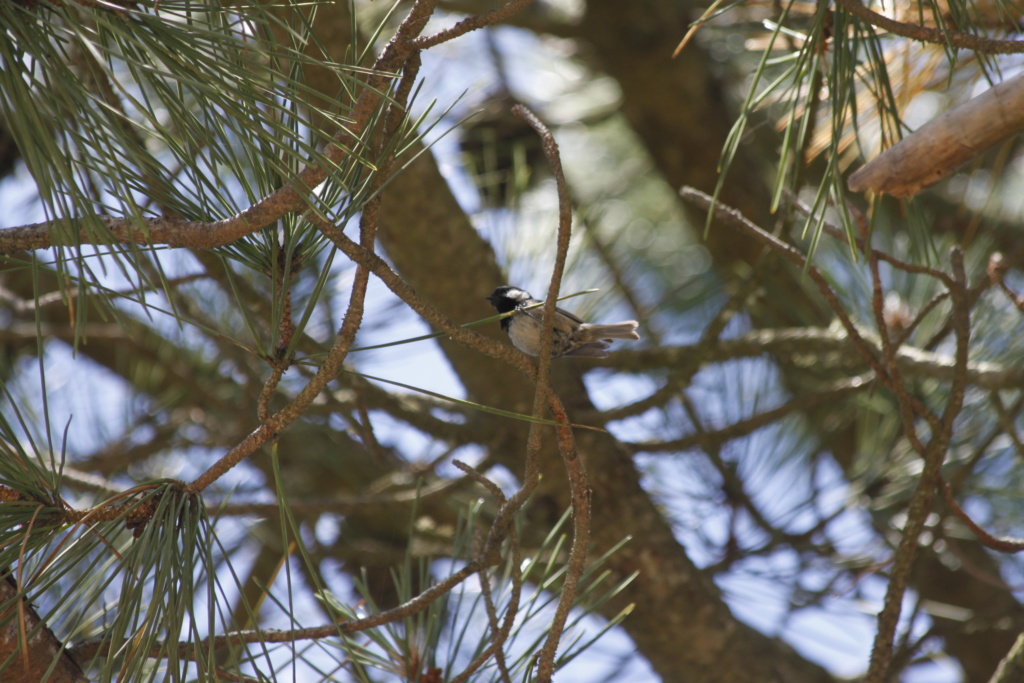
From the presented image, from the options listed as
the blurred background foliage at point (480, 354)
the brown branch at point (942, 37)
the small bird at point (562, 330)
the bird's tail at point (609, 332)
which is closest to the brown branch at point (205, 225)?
the blurred background foliage at point (480, 354)

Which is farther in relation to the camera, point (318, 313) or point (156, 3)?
A: point (318, 313)

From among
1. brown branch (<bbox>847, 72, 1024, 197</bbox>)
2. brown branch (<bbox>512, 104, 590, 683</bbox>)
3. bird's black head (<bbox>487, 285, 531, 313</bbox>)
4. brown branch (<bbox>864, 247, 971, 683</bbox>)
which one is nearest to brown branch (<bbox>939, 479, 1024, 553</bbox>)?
brown branch (<bbox>864, 247, 971, 683</bbox>)

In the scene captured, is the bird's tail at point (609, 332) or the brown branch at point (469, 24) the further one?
the bird's tail at point (609, 332)

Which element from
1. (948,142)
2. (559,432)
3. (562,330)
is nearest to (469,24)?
(559,432)

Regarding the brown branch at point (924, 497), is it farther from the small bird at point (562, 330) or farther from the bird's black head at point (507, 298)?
the bird's black head at point (507, 298)

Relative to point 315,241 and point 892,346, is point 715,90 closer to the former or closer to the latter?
point 892,346

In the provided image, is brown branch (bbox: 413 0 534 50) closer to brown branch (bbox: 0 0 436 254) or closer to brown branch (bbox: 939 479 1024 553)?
brown branch (bbox: 0 0 436 254)

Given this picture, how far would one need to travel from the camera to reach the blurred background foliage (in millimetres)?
1015

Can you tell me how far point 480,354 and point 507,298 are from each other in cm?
31

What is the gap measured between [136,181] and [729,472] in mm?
2158

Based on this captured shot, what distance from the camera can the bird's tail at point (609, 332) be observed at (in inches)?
81.1

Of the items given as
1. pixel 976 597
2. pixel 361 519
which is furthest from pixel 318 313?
pixel 976 597

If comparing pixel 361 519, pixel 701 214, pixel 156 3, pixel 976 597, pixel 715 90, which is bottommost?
pixel 976 597

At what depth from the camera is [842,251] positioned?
258cm
